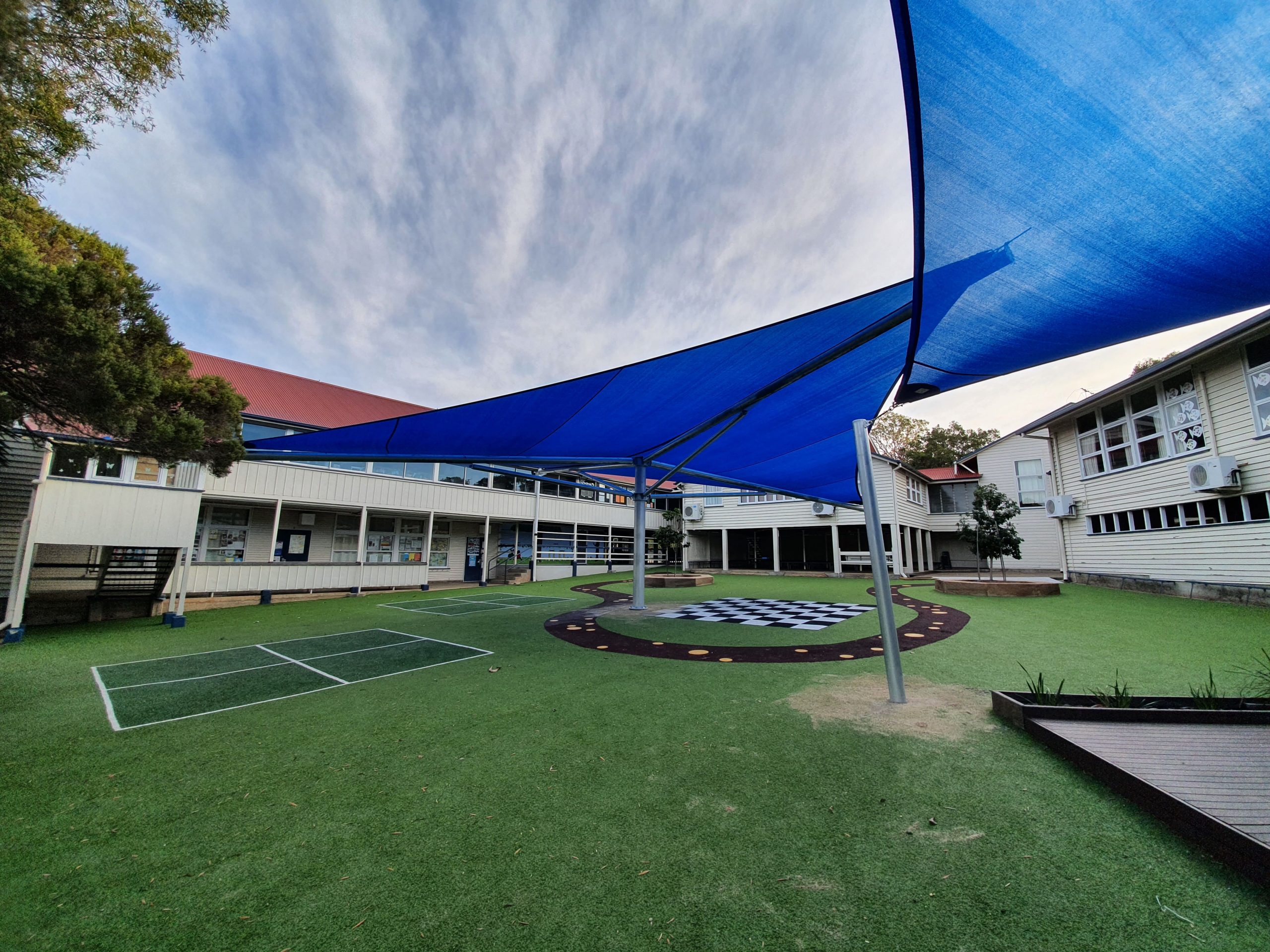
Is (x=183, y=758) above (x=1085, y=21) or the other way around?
the other way around

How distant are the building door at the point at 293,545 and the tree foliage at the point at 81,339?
403 inches

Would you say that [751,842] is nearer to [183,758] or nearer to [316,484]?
[183,758]

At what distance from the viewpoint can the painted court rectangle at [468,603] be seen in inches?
389

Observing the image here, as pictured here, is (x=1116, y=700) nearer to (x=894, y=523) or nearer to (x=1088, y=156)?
(x=1088, y=156)

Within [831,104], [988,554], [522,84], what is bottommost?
[988,554]

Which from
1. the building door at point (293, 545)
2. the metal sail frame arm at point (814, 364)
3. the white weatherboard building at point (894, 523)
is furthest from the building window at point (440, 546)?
the metal sail frame arm at point (814, 364)

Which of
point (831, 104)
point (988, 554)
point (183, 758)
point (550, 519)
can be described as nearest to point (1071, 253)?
point (831, 104)

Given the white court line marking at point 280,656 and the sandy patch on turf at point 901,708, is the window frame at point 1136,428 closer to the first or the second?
the sandy patch on turf at point 901,708

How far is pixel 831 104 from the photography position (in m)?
3.60

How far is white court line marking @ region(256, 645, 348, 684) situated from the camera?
4.62 m

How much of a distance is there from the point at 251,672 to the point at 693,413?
18.7 feet

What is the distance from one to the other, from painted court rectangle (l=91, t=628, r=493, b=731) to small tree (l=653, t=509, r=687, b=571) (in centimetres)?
1277

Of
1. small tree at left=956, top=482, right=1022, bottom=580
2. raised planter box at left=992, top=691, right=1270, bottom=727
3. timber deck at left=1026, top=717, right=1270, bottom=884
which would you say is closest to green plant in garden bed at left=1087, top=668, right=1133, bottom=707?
raised planter box at left=992, top=691, right=1270, bottom=727

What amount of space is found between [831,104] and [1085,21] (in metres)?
2.25
